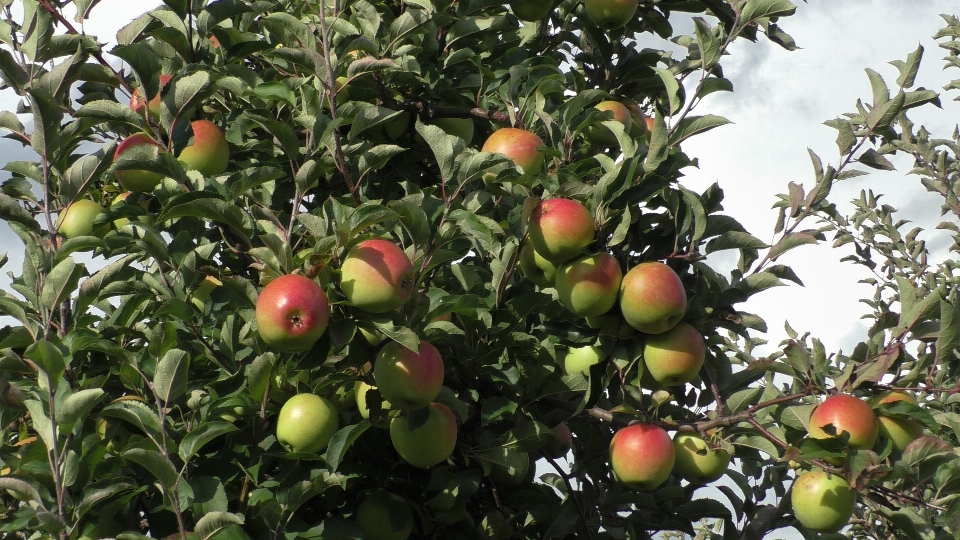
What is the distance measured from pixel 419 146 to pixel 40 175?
4.46 feet

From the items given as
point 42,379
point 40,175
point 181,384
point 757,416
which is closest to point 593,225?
point 757,416

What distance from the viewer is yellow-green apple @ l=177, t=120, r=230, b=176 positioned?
281 centimetres

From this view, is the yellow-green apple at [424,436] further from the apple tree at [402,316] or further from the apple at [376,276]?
the apple at [376,276]

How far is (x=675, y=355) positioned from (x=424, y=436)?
0.78 meters

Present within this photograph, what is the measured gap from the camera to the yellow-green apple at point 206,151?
2.81 m

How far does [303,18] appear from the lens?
3.53 metres

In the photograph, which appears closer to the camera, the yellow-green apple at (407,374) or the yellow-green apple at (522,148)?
the yellow-green apple at (407,374)

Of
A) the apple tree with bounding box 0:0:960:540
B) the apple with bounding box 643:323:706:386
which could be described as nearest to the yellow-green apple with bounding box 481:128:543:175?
the apple tree with bounding box 0:0:960:540

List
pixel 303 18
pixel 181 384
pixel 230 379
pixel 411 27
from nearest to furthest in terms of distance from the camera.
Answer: pixel 181 384 < pixel 230 379 < pixel 411 27 < pixel 303 18

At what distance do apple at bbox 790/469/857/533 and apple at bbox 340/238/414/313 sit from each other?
51.0 inches

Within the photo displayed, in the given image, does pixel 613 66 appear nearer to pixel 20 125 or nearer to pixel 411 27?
pixel 411 27

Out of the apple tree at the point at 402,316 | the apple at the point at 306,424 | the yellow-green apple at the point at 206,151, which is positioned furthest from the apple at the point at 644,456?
the yellow-green apple at the point at 206,151

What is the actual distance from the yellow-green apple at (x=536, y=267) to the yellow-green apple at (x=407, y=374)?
0.60 metres

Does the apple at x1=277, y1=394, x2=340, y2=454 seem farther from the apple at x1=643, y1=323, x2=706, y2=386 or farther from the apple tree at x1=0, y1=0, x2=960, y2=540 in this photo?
the apple at x1=643, y1=323, x2=706, y2=386
